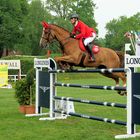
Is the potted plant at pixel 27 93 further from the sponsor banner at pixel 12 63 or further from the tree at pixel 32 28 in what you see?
the tree at pixel 32 28

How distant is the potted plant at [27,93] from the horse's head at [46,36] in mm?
1074

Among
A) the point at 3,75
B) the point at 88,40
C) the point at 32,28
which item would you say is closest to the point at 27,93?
the point at 88,40

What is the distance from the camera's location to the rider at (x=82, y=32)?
10.4m

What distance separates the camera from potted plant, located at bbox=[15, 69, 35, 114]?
1156 cm

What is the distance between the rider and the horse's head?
546 millimetres

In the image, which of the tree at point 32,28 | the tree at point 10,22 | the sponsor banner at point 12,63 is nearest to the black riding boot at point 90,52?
the sponsor banner at point 12,63

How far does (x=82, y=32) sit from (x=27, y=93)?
2.40 m

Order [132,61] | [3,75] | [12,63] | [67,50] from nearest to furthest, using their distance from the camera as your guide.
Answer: [132,61] → [67,50] → [3,75] → [12,63]

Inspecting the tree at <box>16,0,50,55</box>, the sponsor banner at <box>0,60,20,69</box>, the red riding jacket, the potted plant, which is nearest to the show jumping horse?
the red riding jacket

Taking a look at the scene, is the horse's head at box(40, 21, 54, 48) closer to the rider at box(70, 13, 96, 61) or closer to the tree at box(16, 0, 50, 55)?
the rider at box(70, 13, 96, 61)

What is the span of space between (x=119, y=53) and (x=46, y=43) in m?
2.40

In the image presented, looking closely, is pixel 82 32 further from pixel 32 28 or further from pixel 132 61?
pixel 32 28

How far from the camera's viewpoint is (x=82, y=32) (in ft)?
34.7

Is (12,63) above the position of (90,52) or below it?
above
